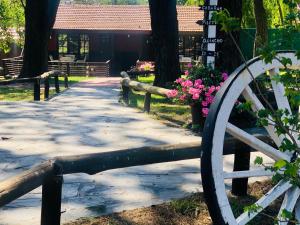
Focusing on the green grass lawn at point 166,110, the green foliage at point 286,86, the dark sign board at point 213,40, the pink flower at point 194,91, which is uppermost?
the dark sign board at point 213,40

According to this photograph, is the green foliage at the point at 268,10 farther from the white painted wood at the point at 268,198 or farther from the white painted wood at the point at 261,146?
the white painted wood at the point at 268,198

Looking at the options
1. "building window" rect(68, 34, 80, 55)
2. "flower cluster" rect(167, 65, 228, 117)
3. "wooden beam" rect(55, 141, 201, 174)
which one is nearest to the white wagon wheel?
"wooden beam" rect(55, 141, 201, 174)

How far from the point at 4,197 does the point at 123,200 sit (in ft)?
6.73

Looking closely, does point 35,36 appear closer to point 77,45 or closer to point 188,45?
point 77,45

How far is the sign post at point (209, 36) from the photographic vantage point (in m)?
7.57

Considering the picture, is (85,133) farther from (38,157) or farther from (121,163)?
(121,163)

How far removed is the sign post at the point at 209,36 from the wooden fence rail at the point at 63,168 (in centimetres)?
398

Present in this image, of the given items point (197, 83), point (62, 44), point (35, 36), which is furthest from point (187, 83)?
point (62, 44)

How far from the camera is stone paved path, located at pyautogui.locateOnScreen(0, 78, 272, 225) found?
4.32 metres

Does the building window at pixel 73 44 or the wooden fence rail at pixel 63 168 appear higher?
the building window at pixel 73 44

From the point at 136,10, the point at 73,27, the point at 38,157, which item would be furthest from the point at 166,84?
the point at 136,10

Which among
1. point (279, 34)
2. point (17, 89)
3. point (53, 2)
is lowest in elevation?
point (17, 89)

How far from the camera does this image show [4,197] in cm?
251

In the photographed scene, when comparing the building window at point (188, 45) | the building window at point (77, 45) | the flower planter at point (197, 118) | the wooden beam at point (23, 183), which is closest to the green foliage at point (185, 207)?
the wooden beam at point (23, 183)
